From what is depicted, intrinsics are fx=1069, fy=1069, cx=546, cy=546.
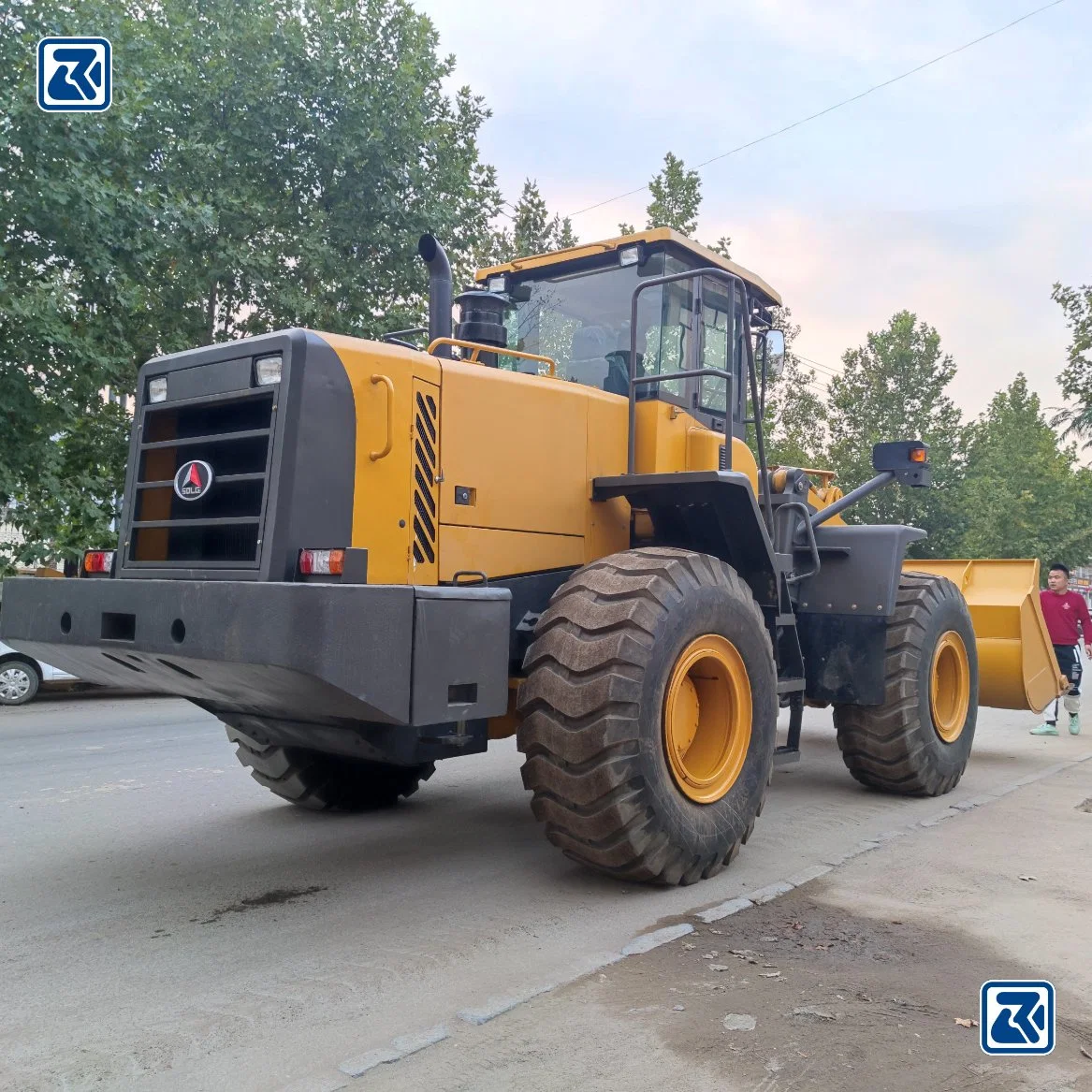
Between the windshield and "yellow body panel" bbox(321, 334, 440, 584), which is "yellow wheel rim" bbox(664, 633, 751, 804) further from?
the windshield

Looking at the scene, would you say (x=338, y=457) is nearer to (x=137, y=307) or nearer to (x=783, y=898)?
(x=783, y=898)

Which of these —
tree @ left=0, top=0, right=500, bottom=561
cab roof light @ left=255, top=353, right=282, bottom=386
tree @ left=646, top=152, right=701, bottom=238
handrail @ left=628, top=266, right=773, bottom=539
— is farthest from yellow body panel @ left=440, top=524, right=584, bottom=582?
tree @ left=646, top=152, right=701, bottom=238

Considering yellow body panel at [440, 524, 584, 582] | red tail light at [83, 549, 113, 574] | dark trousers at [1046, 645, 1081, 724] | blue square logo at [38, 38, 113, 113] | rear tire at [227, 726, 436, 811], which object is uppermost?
blue square logo at [38, 38, 113, 113]

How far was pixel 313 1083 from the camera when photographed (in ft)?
9.92

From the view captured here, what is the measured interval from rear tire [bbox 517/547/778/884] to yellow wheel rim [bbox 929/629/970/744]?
10.2ft

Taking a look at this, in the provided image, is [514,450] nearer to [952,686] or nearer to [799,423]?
[952,686]

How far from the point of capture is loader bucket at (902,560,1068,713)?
895cm

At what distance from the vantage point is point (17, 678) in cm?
1325

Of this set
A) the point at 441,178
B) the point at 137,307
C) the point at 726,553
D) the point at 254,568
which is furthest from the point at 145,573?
the point at 441,178

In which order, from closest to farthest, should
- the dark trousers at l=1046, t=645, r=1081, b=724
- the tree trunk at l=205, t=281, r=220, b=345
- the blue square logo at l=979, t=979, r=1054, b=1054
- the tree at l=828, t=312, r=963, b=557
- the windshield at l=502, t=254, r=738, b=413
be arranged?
the blue square logo at l=979, t=979, r=1054, b=1054 < the windshield at l=502, t=254, r=738, b=413 < the dark trousers at l=1046, t=645, r=1081, b=724 < the tree trunk at l=205, t=281, r=220, b=345 < the tree at l=828, t=312, r=963, b=557

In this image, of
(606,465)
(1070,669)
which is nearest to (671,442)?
(606,465)

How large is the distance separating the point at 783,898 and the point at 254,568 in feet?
8.97

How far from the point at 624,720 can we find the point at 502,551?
112 cm

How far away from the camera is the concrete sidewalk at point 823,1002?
3.09 m
